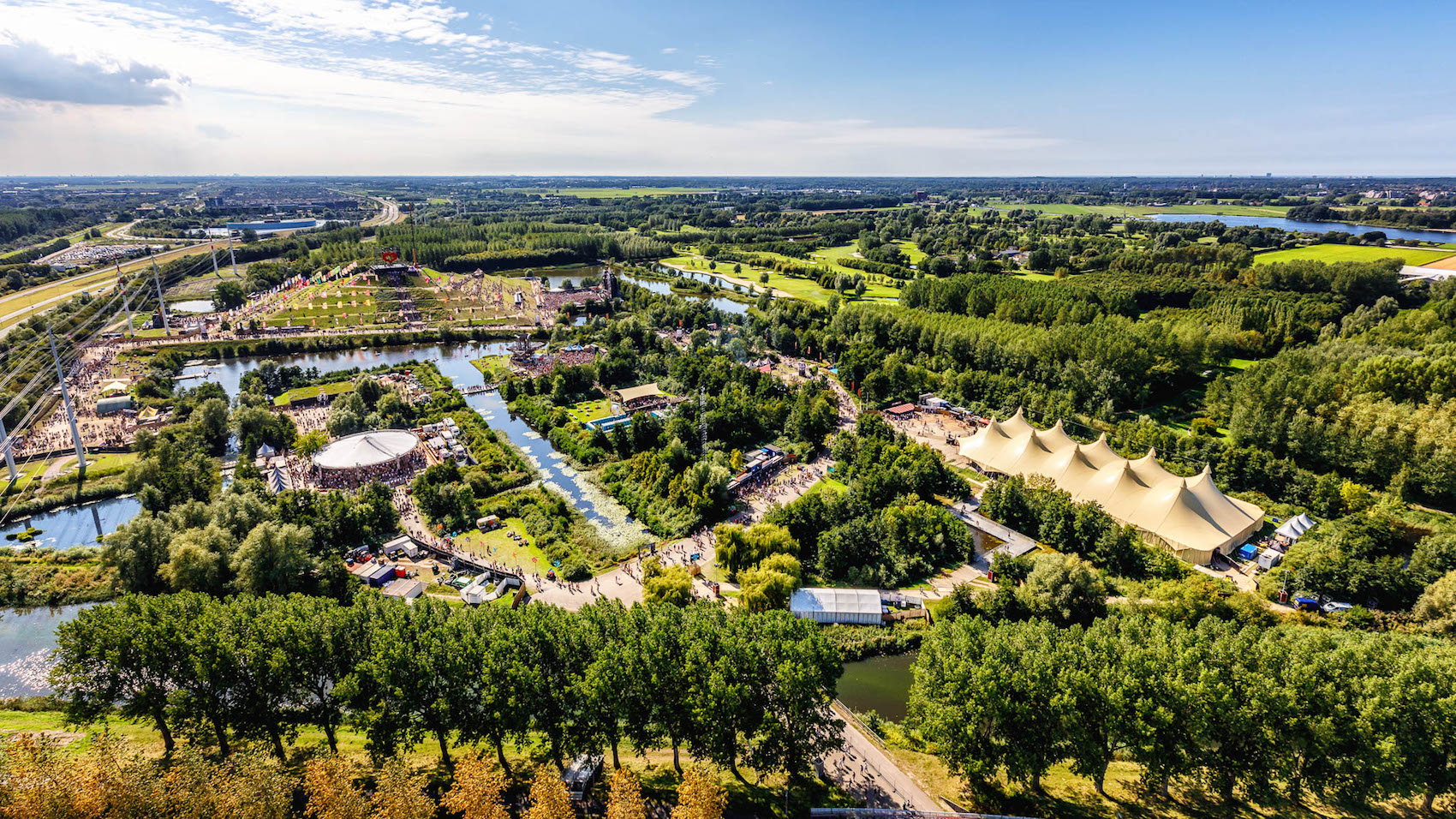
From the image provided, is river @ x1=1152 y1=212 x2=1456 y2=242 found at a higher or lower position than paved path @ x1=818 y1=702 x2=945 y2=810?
higher

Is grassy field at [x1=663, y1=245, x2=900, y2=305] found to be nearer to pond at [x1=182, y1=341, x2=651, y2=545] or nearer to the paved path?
pond at [x1=182, y1=341, x2=651, y2=545]

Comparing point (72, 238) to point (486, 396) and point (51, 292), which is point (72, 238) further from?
point (486, 396)

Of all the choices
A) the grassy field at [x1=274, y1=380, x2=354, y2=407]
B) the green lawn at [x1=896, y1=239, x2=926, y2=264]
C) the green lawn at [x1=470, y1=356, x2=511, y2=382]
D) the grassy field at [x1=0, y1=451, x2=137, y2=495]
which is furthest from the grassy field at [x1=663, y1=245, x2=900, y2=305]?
the grassy field at [x1=0, y1=451, x2=137, y2=495]

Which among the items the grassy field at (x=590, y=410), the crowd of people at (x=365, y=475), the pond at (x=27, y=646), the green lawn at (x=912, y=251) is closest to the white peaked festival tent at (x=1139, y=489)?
the grassy field at (x=590, y=410)

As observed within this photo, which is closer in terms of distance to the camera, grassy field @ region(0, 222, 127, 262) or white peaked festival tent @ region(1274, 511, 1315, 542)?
white peaked festival tent @ region(1274, 511, 1315, 542)

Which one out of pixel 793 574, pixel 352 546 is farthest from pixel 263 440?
pixel 793 574

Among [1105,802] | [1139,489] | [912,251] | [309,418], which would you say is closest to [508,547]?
[1105,802]
